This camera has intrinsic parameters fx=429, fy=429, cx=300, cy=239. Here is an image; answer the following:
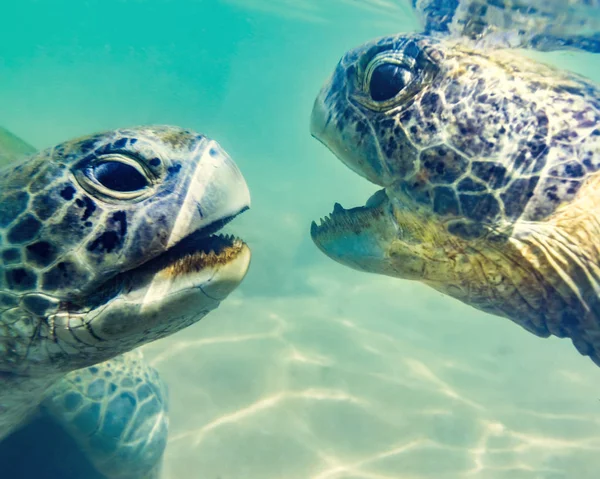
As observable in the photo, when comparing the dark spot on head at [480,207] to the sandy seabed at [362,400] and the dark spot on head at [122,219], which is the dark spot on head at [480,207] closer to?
the dark spot on head at [122,219]

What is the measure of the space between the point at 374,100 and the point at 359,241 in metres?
0.79

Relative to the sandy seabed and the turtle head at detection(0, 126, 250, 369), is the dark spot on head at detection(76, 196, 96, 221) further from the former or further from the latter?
the sandy seabed

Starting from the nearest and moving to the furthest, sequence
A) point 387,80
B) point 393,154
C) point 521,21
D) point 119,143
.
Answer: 1. point 119,143
2. point 393,154
3. point 387,80
4. point 521,21

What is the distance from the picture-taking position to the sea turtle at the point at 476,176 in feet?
6.99

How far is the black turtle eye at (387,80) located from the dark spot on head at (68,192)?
159 centimetres

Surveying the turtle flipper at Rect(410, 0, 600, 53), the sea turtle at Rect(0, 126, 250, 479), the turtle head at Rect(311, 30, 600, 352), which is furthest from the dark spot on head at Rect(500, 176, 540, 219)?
the turtle flipper at Rect(410, 0, 600, 53)

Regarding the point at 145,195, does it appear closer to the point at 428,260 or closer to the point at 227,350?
the point at 428,260

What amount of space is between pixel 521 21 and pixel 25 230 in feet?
25.5

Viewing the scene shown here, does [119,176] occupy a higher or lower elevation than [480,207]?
higher

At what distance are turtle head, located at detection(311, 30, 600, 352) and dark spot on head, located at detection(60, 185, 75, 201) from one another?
1401 millimetres

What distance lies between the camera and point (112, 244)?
1.71 metres

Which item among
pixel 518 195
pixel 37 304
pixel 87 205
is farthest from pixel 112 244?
pixel 518 195

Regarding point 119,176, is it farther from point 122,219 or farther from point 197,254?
point 197,254

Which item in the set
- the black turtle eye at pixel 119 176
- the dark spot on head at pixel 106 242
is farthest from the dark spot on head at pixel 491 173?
the dark spot on head at pixel 106 242
